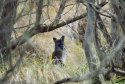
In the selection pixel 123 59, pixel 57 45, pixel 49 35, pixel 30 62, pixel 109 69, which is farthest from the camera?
pixel 49 35

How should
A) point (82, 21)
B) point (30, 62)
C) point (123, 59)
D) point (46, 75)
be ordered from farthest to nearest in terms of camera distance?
point (82, 21)
point (30, 62)
point (46, 75)
point (123, 59)

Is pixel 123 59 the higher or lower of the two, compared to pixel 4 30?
lower

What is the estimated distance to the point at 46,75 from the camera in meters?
8.12

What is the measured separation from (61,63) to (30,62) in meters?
0.63

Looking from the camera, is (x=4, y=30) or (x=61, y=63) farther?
(x=61, y=63)

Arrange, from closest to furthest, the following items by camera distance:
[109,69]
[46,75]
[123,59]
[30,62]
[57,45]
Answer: [109,69]
[123,59]
[46,75]
[30,62]
[57,45]

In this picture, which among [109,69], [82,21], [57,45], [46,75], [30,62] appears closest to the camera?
[109,69]

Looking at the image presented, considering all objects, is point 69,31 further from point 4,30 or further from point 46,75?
Answer: point 4,30

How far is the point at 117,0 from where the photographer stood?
3.77 metres

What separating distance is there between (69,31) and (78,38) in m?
0.29

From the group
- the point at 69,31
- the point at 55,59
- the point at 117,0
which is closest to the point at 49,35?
the point at 69,31

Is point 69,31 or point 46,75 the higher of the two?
point 69,31

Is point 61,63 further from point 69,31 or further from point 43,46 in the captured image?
point 69,31

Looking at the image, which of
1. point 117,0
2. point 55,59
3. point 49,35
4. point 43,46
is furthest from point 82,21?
point 117,0
